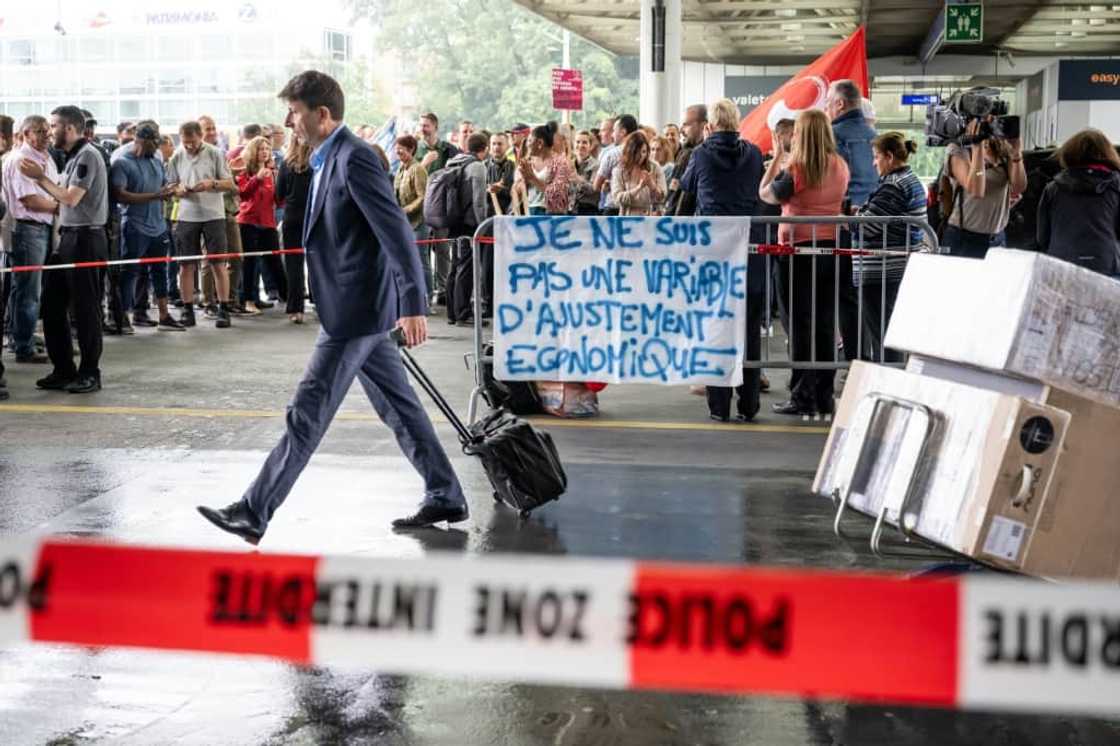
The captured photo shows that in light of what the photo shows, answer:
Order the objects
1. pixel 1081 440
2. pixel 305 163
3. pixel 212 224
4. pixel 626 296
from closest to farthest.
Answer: pixel 1081 440 < pixel 626 296 < pixel 305 163 < pixel 212 224

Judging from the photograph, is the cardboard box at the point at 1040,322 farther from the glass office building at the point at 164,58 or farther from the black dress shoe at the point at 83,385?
the glass office building at the point at 164,58

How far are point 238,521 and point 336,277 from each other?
1.14 m

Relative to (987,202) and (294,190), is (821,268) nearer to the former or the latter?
(987,202)

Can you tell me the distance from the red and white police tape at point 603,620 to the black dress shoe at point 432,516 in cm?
439

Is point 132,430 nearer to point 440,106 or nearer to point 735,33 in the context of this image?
point 735,33

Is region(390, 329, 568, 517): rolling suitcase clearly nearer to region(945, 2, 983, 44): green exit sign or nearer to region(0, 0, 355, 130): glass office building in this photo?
region(945, 2, 983, 44): green exit sign

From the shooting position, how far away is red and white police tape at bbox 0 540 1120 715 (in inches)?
97.3

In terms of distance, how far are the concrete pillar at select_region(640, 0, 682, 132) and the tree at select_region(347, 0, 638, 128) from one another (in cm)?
5397

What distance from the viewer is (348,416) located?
34.2 feet

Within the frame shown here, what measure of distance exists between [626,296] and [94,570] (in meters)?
6.76

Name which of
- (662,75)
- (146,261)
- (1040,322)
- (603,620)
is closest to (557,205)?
(146,261)

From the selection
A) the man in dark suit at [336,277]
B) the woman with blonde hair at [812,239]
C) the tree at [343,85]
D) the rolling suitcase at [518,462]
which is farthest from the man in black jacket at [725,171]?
the tree at [343,85]

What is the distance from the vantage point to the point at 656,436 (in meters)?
9.62

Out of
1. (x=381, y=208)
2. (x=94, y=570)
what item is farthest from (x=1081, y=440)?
(x=94, y=570)
